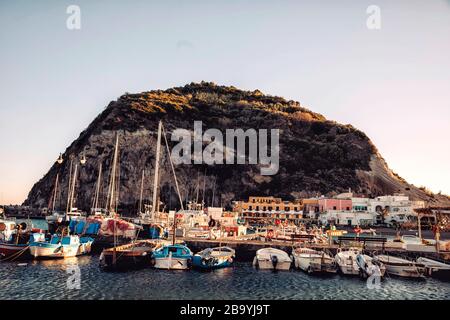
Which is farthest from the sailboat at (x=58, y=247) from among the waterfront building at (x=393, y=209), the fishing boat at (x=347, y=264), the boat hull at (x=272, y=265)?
the waterfront building at (x=393, y=209)

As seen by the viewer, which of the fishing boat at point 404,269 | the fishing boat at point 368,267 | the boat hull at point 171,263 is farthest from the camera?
the boat hull at point 171,263

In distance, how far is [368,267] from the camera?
3095 cm

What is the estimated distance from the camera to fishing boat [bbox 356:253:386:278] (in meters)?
30.4

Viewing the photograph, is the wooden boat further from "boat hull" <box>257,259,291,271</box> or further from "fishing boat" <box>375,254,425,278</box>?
"fishing boat" <box>375,254,425,278</box>

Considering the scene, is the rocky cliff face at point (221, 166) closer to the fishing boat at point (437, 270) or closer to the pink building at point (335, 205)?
the pink building at point (335, 205)

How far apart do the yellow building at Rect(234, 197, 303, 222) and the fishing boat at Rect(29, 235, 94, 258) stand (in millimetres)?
68121

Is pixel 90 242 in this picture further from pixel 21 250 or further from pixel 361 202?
pixel 361 202

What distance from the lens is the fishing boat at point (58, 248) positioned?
1391 inches

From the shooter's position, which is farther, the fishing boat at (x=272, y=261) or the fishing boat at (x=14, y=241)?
the fishing boat at (x=14, y=241)

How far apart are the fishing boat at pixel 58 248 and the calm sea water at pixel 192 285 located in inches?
81.7

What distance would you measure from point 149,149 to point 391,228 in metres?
75.7

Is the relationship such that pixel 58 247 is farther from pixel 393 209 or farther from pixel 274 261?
pixel 393 209
